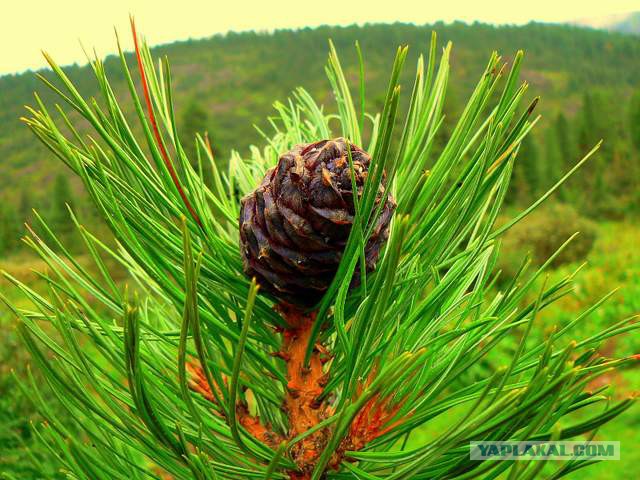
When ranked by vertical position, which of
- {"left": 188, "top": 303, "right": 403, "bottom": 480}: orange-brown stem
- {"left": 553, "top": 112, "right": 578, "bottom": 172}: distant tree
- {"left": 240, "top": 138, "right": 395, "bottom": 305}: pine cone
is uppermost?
{"left": 240, "top": 138, "right": 395, "bottom": 305}: pine cone

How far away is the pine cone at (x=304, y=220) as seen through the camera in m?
0.43

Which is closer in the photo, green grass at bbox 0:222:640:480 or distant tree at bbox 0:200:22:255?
green grass at bbox 0:222:640:480

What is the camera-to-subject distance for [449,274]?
1.62ft

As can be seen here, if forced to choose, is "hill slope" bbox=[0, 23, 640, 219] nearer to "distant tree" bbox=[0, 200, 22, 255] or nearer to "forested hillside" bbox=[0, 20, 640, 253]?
"forested hillside" bbox=[0, 20, 640, 253]

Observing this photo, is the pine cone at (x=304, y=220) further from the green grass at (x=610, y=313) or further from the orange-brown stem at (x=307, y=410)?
the green grass at (x=610, y=313)

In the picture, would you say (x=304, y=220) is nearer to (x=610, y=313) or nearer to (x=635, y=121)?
(x=610, y=313)

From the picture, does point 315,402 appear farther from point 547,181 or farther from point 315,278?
point 547,181

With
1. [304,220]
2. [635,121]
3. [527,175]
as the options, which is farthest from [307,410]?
[527,175]

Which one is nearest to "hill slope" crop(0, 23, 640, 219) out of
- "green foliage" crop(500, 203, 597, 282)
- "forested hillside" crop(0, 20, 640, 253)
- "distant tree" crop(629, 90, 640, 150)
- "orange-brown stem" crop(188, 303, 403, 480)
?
"forested hillside" crop(0, 20, 640, 253)

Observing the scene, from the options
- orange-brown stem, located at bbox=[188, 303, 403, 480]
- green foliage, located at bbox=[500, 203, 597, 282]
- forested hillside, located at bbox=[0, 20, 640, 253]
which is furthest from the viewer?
forested hillside, located at bbox=[0, 20, 640, 253]
